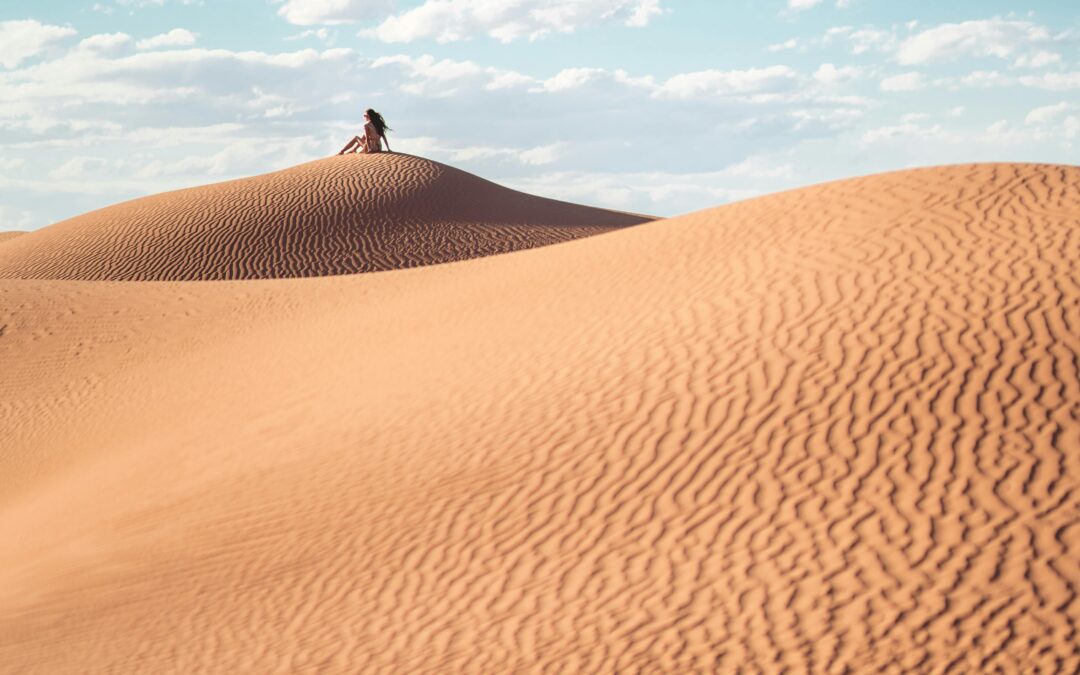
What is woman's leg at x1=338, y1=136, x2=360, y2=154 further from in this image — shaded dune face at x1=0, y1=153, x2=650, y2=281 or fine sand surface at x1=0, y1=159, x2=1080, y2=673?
fine sand surface at x1=0, y1=159, x2=1080, y2=673

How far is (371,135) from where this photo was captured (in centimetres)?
3894

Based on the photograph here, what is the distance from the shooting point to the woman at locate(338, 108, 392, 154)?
37278mm

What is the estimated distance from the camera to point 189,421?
1527cm

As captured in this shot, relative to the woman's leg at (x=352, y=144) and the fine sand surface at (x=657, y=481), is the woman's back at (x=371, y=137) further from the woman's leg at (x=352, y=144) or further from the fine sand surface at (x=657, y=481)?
the fine sand surface at (x=657, y=481)

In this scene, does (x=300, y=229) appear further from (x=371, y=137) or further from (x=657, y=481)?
(x=657, y=481)

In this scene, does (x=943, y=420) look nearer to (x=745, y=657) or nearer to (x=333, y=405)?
(x=745, y=657)

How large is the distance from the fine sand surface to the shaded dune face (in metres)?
18.1

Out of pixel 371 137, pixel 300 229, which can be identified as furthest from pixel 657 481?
pixel 371 137

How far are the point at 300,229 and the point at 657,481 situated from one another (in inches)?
1092

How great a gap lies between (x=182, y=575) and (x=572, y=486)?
12.0 ft

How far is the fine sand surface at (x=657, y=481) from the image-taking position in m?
7.57

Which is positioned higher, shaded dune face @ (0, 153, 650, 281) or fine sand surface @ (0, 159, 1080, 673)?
shaded dune face @ (0, 153, 650, 281)

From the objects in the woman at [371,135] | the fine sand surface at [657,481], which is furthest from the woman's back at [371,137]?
the fine sand surface at [657,481]

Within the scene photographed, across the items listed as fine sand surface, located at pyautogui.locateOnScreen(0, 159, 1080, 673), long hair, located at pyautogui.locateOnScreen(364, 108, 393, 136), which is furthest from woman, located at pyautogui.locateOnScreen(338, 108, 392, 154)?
fine sand surface, located at pyautogui.locateOnScreen(0, 159, 1080, 673)
